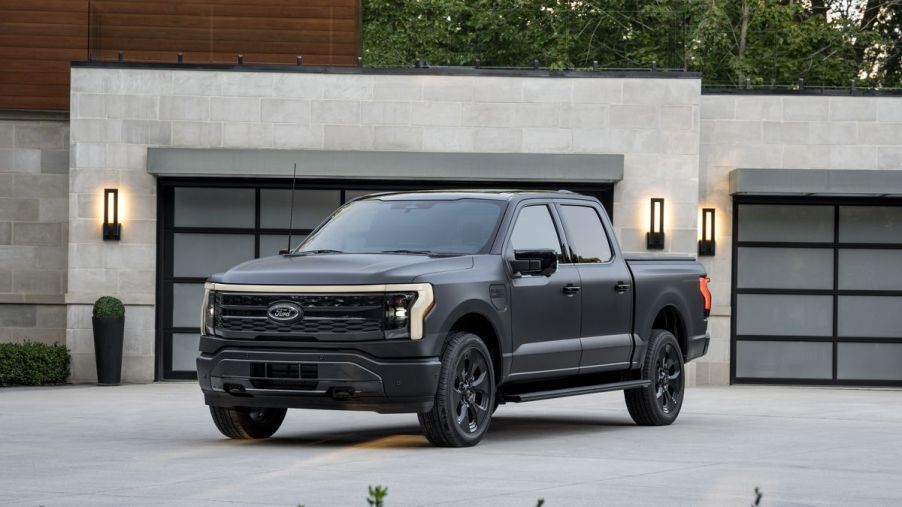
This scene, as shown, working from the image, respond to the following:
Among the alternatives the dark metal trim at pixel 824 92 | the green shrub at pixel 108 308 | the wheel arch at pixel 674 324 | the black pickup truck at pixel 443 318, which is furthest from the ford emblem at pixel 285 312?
the dark metal trim at pixel 824 92

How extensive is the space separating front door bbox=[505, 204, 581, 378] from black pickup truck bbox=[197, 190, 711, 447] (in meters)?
0.01

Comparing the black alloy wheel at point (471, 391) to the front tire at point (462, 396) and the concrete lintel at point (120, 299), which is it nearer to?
the front tire at point (462, 396)

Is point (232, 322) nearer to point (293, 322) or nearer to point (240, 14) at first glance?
point (293, 322)

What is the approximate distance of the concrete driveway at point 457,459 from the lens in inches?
342

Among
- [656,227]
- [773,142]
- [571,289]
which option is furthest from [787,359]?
[571,289]

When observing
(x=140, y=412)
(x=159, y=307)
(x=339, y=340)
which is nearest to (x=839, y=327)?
(x=159, y=307)

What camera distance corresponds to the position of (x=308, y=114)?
2133cm

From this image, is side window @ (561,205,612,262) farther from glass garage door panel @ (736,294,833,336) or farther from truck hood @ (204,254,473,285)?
glass garage door panel @ (736,294,833,336)

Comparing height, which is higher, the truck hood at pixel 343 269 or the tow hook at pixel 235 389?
the truck hood at pixel 343 269

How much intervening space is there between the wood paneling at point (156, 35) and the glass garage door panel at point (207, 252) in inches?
107

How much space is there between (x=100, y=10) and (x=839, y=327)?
1150 cm

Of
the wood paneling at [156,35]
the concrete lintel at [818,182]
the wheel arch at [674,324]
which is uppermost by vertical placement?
the wood paneling at [156,35]

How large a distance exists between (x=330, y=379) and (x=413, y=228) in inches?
74.0

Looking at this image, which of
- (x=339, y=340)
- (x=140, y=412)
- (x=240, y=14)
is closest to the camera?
(x=339, y=340)
